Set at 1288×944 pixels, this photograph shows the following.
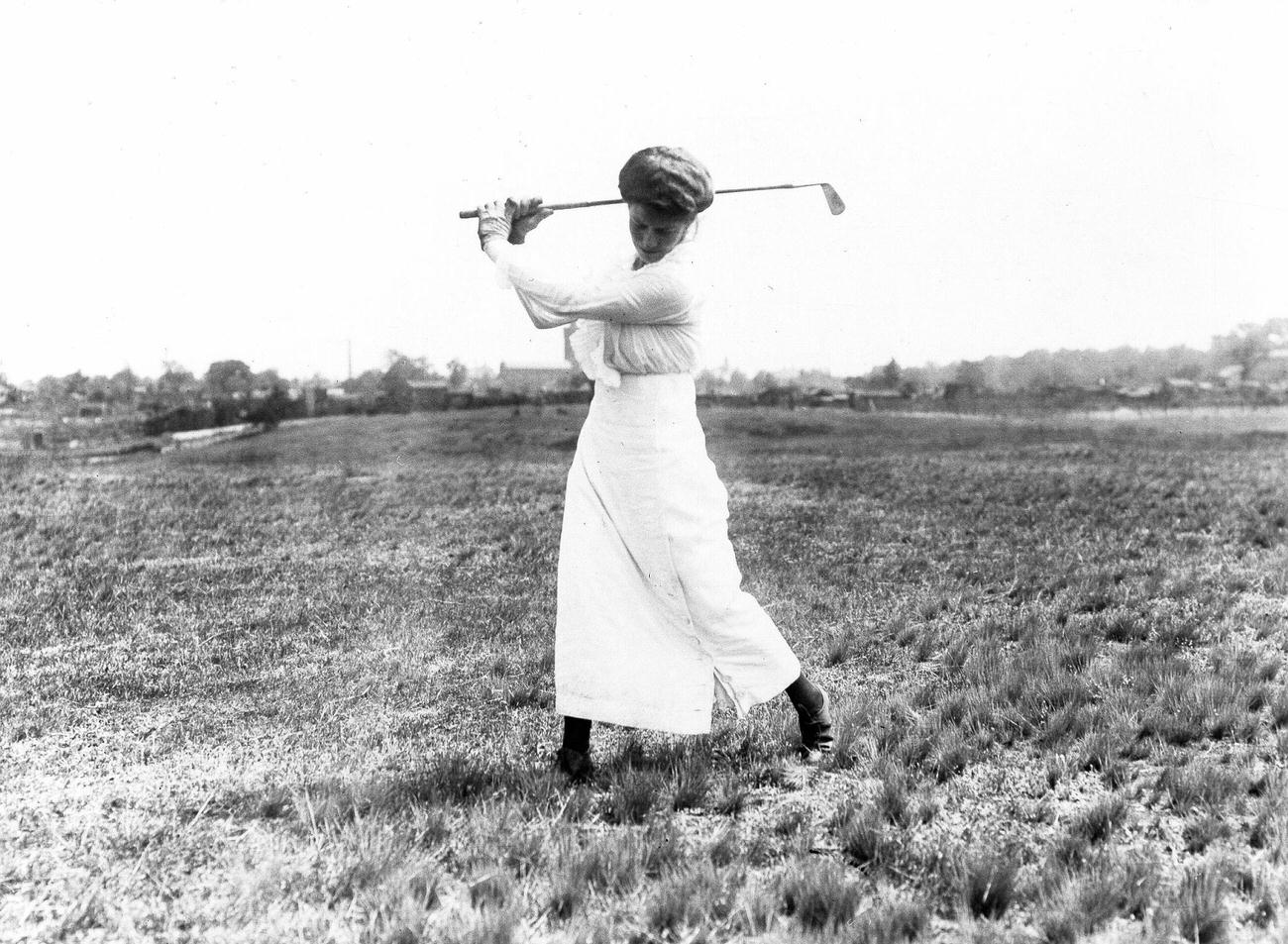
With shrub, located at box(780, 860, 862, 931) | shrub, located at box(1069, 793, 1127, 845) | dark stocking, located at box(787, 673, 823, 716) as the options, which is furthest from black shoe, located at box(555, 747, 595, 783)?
shrub, located at box(1069, 793, 1127, 845)

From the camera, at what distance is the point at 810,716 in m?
3.65

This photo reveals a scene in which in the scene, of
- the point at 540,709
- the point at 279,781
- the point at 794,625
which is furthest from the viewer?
the point at 794,625

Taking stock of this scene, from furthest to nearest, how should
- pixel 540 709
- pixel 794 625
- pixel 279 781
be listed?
pixel 794 625 → pixel 540 709 → pixel 279 781

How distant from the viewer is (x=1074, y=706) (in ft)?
13.0

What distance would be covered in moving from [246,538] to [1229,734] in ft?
21.4

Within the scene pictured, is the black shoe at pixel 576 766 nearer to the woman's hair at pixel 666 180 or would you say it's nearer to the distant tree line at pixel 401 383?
the woman's hair at pixel 666 180

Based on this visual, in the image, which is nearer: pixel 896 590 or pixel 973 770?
pixel 973 770

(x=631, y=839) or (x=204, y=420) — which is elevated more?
(x=204, y=420)

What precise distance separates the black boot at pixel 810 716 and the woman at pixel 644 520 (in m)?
0.13

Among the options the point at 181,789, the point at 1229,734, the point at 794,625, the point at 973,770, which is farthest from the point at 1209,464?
the point at 181,789

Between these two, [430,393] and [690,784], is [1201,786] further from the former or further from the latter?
[430,393]

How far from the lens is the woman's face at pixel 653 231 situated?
3250 mm

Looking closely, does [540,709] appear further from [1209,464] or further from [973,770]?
[1209,464]

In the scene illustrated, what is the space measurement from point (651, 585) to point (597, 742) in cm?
77
